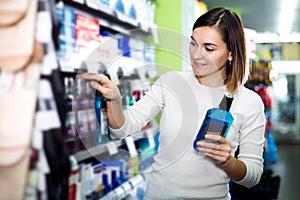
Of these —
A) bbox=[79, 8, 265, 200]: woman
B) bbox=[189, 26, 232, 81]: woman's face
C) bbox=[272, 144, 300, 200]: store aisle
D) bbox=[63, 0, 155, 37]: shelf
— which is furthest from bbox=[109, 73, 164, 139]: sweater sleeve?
bbox=[272, 144, 300, 200]: store aisle

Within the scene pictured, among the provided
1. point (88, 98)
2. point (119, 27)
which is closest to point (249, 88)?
point (88, 98)

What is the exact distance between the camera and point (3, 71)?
138cm

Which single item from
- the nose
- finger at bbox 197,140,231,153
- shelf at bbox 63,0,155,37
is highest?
shelf at bbox 63,0,155,37

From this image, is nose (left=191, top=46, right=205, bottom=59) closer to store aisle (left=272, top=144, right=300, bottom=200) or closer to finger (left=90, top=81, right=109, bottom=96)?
finger (left=90, top=81, right=109, bottom=96)

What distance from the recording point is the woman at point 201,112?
144 cm

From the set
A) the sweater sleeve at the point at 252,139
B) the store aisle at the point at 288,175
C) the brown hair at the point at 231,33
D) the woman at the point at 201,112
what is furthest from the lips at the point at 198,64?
the store aisle at the point at 288,175

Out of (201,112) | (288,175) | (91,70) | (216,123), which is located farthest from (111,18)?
→ (288,175)

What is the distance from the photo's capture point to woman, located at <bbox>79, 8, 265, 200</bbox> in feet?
4.73

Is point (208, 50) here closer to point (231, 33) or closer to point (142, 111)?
point (231, 33)

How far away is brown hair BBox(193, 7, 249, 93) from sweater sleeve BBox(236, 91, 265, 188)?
113 mm

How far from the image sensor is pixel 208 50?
1.42 meters

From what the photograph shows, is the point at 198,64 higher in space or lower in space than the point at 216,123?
higher

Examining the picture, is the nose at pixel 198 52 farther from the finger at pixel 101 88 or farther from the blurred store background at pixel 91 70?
the finger at pixel 101 88

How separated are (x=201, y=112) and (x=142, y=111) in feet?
0.79
